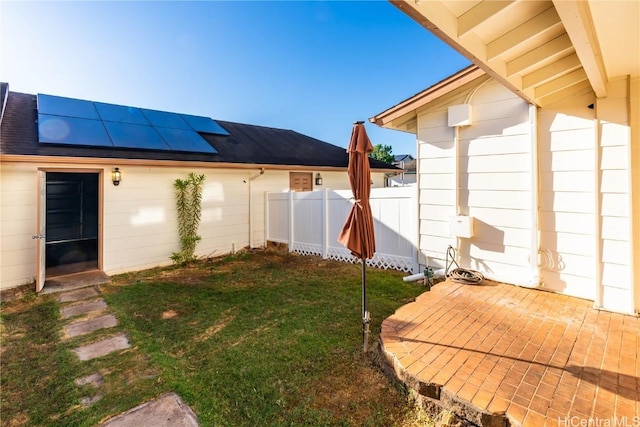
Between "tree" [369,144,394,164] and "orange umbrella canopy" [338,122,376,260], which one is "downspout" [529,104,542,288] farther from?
"tree" [369,144,394,164]

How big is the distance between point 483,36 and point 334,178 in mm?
10313

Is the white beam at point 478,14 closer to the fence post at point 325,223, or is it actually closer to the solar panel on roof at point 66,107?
the fence post at point 325,223

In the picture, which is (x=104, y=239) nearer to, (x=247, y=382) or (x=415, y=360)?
(x=247, y=382)

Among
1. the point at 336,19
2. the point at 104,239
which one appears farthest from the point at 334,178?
the point at 104,239

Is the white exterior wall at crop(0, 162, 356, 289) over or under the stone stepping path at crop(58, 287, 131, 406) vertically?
over

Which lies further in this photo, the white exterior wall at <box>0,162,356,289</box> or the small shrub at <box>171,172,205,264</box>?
the small shrub at <box>171,172,205,264</box>

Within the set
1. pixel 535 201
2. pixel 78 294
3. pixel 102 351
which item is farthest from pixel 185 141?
pixel 535 201

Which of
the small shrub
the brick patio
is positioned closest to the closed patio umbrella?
the brick patio

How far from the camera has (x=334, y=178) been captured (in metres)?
13.3

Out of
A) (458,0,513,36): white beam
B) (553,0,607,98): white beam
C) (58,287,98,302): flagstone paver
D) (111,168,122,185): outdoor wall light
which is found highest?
Answer: (458,0,513,36): white beam

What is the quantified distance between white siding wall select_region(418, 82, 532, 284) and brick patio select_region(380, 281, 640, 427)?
3.36 ft

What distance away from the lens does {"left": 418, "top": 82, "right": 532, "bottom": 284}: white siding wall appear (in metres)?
5.06

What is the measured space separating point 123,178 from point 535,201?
9.05m

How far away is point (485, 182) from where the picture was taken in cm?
545
